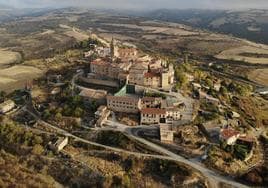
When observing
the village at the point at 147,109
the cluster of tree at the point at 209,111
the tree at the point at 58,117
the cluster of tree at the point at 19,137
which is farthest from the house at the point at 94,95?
the cluster of tree at the point at 209,111

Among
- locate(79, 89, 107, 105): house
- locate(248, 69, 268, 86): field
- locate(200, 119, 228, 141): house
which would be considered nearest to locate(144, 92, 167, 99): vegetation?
locate(79, 89, 107, 105): house

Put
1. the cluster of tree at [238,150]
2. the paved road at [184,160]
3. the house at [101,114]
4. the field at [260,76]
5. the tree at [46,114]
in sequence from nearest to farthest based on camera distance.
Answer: the paved road at [184,160]
the cluster of tree at [238,150]
the house at [101,114]
the tree at [46,114]
the field at [260,76]

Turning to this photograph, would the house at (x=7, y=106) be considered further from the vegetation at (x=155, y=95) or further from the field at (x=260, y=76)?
the field at (x=260, y=76)

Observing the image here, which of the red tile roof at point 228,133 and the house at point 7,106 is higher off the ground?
the red tile roof at point 228,133

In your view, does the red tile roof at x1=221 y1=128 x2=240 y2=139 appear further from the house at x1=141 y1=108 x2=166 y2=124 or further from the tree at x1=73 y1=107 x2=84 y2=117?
the tree at x1=73 y1=107 x2=84 y2=117

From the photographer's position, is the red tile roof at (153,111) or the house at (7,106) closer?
the red tile roof at (153,111)

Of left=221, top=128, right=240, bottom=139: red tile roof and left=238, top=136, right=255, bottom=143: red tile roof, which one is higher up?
left=221, top=128, right=240, bottom=139: red tile roof

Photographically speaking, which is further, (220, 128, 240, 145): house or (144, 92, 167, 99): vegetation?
(144, 92, 167, 99): vegetation
